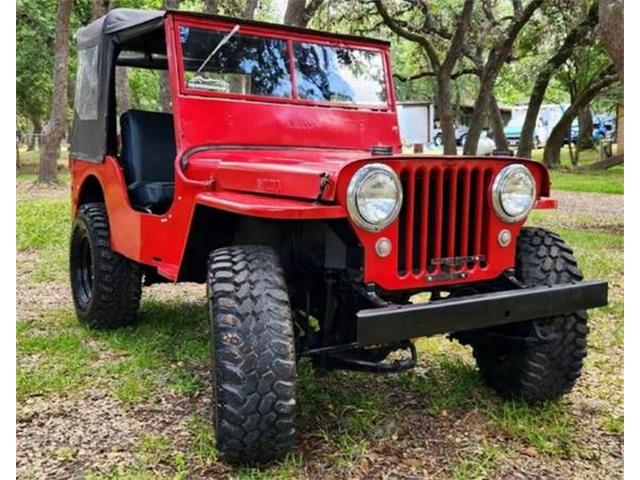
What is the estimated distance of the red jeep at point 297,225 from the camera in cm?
282

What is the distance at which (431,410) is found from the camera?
3.62m

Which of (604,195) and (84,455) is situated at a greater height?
(604,195)

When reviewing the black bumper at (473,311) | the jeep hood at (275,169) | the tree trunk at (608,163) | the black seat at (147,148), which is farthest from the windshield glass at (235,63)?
the tree trunk at (608,163)

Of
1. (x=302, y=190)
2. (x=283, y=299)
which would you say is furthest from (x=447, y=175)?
(x=283, y=299)

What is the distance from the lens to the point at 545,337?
343 cm

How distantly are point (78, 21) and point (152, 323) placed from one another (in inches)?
697

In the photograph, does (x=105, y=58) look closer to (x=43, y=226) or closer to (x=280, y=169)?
(x=280, y=169)

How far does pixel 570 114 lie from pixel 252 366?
17948 mm

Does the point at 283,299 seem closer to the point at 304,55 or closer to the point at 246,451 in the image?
the point at 246,451

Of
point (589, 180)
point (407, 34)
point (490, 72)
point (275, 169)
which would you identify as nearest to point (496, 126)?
point (589, 180)

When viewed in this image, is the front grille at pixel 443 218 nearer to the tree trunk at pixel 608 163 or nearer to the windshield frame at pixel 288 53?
the windshield frame at pixel 288 53

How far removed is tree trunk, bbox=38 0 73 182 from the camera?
14281 millimetres

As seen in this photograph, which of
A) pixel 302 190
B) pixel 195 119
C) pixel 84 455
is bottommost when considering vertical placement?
pixel 84 455

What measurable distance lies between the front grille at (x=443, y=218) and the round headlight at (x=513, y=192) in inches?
2.1
